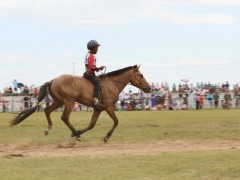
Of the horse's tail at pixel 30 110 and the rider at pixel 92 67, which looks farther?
the horse's tail at pixel 30 110

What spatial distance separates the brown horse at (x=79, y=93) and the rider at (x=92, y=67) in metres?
0.12

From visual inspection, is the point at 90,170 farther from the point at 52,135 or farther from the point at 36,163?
the point at 52,135

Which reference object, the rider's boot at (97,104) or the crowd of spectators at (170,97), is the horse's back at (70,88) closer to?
the rider's boot at (97,104)

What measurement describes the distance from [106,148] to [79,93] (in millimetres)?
2056

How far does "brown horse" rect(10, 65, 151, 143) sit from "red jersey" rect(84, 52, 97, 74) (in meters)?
0.36

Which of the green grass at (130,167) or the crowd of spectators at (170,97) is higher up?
the crowd of spectators at (170,97)

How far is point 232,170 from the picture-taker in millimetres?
9461

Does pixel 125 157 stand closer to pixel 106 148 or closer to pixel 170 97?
pixel 106 148

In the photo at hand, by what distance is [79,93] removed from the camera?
15.2 m

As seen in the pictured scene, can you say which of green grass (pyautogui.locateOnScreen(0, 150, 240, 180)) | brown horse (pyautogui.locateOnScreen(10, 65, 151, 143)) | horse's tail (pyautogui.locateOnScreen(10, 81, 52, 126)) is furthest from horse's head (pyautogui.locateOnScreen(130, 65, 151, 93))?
green grass (pyautogui.locateOnScreen(0, 150, 240, 180))

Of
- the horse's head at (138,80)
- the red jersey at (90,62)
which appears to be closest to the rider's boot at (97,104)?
the red jersey at (90,62)

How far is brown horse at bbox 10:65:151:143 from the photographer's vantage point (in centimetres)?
1502

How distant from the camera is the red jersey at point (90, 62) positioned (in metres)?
15.1

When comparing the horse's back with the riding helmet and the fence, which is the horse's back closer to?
the riding helmet
